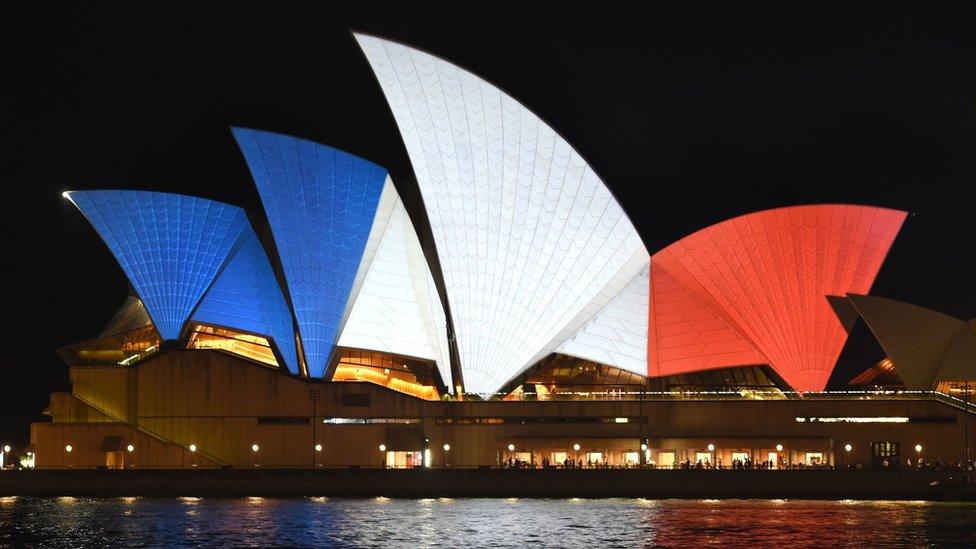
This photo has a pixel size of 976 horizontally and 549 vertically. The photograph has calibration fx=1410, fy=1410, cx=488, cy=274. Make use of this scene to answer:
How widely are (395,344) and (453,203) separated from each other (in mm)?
7058

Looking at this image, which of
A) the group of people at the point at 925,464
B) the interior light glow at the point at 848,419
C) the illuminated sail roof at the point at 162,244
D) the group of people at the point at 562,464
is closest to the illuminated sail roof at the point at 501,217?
the group of people at the point at 562,464

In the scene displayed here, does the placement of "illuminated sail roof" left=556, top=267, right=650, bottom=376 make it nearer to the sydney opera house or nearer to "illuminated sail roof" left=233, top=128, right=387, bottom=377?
the sydney opera house

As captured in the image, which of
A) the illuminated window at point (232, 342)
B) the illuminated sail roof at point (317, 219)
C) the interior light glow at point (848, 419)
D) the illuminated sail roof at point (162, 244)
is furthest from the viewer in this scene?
the illuminated window at point (232, 342)

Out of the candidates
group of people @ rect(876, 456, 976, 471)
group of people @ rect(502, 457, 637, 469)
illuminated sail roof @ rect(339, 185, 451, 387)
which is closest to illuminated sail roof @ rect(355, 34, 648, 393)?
illuminated sail roof @ rect(339, 185, 451, 387)

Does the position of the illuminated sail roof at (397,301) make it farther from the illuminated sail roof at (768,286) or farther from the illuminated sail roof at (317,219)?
the illuminated sail roof at (768,286)

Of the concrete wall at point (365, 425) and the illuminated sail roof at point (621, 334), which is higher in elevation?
the illuminated sail roof at point (621, 334)

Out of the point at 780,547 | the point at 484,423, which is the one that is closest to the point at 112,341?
the point at 484,423

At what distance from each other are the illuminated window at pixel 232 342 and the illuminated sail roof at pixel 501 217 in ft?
28.6

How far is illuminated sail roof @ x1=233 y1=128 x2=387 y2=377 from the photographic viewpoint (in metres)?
58.5

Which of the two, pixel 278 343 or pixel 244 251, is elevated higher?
pixel 244 251

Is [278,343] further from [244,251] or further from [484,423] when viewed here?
[484,423]

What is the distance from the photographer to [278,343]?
61250 millimetres

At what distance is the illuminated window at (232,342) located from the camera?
6225cm

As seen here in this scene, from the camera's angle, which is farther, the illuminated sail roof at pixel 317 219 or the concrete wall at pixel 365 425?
the concrete wall at pixel 365 425
